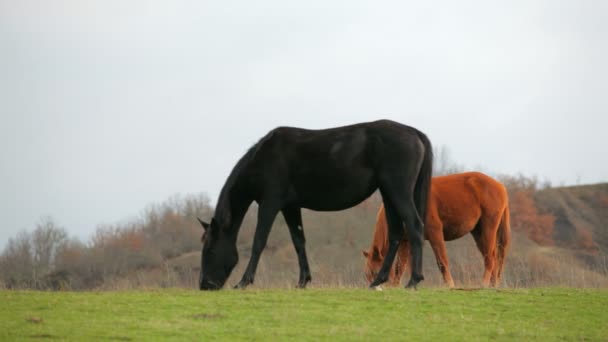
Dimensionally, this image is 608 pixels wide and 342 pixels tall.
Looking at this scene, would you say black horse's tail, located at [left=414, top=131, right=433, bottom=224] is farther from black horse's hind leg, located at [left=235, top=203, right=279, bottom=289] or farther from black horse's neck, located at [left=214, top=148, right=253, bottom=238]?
black horse's neck, located at [left=214, top=148, right=253, bottom=238]

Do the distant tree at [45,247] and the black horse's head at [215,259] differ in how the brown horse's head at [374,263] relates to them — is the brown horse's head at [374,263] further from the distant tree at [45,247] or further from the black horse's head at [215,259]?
the distant tree at [45,247]

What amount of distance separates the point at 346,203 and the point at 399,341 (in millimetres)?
4366

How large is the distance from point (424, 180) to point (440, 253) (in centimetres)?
320

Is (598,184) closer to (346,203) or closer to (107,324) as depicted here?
(346,203)

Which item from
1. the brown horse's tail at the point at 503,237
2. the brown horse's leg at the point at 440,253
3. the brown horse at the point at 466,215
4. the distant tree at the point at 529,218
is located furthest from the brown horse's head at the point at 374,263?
the distant tree at the point at 529,218

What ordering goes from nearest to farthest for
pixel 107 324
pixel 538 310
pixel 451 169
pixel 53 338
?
pixel 53 338
pixel 107 324
pixel 538 310
pixel 451 169

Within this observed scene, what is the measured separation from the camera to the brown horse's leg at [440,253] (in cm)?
1524

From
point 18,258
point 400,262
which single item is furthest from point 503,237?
point 18,258

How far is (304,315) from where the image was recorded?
951cm

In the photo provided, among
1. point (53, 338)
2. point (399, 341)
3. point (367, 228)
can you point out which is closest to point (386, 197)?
point (399, 341)

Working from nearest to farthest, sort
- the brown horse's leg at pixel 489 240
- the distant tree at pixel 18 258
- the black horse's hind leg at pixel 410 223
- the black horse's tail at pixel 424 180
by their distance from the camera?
the black horse's hind leg at pixel 410 223
the black horse's tail at pixel 424 180
the brown horse's leg at pixel 489 240
the distant tree at pixel 18 258

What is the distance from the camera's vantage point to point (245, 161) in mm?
12680

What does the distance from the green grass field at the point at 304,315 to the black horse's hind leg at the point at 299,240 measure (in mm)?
1166

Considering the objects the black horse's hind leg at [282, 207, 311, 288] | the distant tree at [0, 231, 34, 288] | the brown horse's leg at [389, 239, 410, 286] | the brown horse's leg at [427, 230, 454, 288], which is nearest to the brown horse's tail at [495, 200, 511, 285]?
the brown horse's leg at [427, 230, 454, 288]
